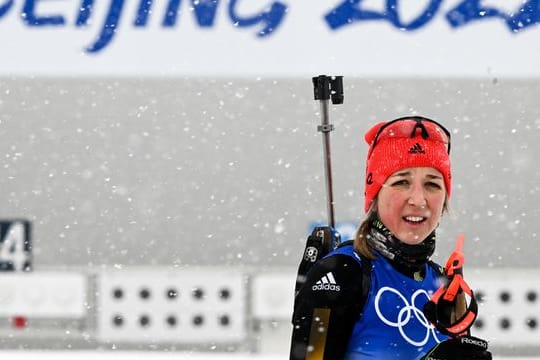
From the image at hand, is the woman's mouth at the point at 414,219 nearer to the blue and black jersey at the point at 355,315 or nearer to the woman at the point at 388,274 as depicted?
the woman at the point at 388,274

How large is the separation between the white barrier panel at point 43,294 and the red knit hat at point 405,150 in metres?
3.80

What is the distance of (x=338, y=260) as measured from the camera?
227 centimetres

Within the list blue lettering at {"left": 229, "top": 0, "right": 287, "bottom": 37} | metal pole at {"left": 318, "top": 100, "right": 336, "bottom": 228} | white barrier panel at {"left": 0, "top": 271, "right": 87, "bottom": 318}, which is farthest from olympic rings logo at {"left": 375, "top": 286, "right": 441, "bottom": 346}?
blue lettering at {"left": 229, "top": 0, "right": 287, "bottom": 37}

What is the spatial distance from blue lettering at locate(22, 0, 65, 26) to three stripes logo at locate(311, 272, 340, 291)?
15.3ft

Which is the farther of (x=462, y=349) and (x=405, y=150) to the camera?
(x=405, y=150)

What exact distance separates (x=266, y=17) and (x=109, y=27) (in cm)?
96

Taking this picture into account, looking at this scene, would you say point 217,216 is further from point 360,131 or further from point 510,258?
point 510,258

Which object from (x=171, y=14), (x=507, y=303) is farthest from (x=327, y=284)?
(x=171, y=14)

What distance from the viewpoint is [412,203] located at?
2.29 metres

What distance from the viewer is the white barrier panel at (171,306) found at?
6016 mm

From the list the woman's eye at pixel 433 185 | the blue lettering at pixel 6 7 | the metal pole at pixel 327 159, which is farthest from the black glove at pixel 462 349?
the blue lettering at pixel 6 7

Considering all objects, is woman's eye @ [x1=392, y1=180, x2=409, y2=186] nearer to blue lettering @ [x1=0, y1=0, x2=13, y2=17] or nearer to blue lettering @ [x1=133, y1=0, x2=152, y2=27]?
blue lettering @ [x1=133, y1=0, x2=152, y2=27]

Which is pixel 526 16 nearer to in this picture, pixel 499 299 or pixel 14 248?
pixel 499 299

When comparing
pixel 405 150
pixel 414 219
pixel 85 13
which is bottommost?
pixel 414 219
